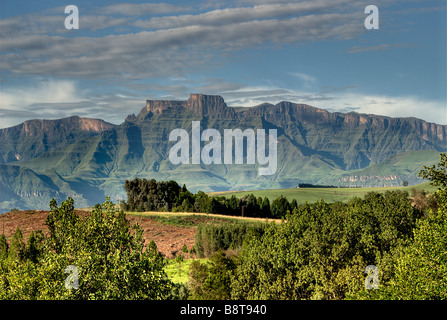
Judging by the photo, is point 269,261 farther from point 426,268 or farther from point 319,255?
point 426,268

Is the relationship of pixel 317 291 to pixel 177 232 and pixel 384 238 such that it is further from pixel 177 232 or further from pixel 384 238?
pixel 177 232

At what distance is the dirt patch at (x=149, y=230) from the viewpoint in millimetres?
93188

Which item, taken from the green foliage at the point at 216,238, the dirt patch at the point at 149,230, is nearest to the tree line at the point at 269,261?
the green foliage at the point at 216,238

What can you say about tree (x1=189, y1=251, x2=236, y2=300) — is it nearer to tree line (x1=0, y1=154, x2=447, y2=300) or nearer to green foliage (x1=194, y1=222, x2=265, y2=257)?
tree line (x1=0, y1=154, x2=447, y2=300)

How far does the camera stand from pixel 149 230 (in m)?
113

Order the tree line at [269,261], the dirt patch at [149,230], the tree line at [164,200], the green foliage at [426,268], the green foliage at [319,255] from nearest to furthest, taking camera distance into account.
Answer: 1. the tree line at [269,261]
2. the green foliage at [426,268]
3. the green foliage at [319,255]
4. the dirt patch at [149,230]
5. the tree line at [164,200]

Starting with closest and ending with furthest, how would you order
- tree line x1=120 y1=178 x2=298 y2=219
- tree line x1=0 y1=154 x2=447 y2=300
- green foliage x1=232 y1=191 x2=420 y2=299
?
tree line x1=0 y1=154 x2=447 y2=300
green foliage x1=232 y1=191 x2=420 y2=299
tree line x1=120 y1=178 x2=298 y2=219

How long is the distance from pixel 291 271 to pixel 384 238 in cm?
1481

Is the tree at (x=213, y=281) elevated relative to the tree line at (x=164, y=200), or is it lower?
lower

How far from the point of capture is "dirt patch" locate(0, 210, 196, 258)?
93.2m

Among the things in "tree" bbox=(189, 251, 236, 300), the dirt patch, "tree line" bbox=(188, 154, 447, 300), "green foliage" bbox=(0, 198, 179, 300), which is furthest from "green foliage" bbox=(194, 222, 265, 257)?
"green foliage" bbox=(0, 198, 179, 300)

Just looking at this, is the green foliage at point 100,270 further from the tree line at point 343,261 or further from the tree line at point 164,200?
the tree line at point 164,200
